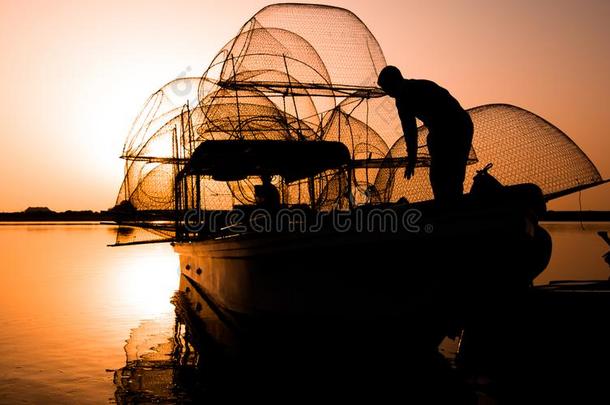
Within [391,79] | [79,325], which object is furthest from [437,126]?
[79,325]

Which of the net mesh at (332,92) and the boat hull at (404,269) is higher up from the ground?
the net mesh at (332,92)

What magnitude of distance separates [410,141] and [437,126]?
43 cm

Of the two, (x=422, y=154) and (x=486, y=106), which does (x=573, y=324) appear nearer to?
(x=486, y=106)

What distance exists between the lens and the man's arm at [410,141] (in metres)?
8.62

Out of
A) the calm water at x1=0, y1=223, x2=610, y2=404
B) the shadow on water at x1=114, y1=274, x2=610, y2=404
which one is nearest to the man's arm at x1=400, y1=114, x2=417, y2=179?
the shadow on water at x1=114, y1=274, x2=610, y2=404

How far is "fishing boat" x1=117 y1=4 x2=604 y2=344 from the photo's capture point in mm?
7945

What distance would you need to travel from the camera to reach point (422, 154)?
20203 mm

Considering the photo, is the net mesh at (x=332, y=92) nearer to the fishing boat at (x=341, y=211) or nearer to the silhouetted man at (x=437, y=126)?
the fishing boat at (x=341, y=211)

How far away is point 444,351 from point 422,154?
906 cm

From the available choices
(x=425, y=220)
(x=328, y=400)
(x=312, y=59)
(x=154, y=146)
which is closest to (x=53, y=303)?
(x=154, y=146)

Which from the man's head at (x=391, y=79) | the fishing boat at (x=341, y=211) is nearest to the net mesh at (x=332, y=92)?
the fishing boat at (x=341, y=211)

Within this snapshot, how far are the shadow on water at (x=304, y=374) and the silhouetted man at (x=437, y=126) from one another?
217cm

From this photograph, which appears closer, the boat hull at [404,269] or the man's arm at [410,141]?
the boat hull at [404,269]

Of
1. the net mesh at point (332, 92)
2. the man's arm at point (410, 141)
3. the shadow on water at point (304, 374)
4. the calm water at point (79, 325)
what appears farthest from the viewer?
the net mesh at point (332, 92)
